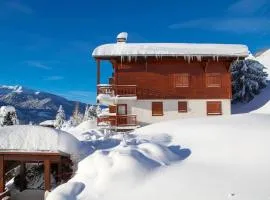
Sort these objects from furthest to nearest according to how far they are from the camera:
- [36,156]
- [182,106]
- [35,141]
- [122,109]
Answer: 1. [182,106]
2. [122,109]
3. [35,141]
4. [36,156]

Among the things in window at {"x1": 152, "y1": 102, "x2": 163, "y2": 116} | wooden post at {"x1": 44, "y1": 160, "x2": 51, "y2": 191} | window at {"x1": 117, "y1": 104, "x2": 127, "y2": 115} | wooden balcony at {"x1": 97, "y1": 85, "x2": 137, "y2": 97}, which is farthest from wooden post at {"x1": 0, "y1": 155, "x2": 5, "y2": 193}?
window at {"x1": 152, "y1": 102, "x2": 163, "y2": 116}

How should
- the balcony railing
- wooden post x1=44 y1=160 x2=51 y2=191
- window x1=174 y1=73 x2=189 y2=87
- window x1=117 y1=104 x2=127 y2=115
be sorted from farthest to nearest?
window x1=174 y1=73 x2=189 y2=87, window x1=117 y1=104 x2=127 y2=115, the balcony railing, wooden post x1=44 y1=160 x2=51 y2=191

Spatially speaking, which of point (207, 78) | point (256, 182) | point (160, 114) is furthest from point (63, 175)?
point (207, 78)

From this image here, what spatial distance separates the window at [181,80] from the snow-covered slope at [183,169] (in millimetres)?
13130

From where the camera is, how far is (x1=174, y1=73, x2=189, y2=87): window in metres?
39.3

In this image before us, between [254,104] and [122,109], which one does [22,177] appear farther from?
[254,104]

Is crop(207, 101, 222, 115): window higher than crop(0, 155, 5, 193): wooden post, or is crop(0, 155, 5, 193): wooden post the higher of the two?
crop(207, 101, 222, 115): window

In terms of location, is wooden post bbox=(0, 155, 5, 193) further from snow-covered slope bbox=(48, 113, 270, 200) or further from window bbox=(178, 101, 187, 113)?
window bbox=(178, 101, 187, 113)

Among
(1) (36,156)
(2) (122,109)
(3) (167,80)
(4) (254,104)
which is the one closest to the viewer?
(1) (36,156)

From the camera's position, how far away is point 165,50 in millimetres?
38531

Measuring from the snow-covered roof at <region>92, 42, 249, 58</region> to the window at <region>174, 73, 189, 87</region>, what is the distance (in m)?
2.00

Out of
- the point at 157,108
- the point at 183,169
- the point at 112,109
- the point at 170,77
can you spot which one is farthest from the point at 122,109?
the point at 183,169

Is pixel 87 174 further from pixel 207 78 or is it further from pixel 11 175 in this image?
pixel 207 78

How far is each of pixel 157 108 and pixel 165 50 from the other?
4.92 metres
